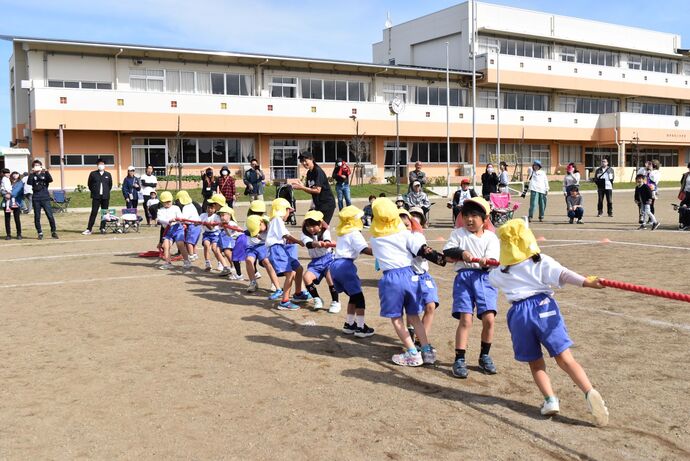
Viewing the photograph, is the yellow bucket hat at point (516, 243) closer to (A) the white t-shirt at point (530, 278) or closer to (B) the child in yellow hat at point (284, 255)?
(A) the white t-shirt at point (530, 278)

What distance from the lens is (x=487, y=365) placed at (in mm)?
5727

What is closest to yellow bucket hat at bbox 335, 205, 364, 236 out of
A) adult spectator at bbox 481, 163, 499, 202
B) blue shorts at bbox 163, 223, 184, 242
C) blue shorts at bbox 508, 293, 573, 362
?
blue shorts at bbox 508, 293, 573, 362

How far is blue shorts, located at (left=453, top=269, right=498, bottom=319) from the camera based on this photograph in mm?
5758

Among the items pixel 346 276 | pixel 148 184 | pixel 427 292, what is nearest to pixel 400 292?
pixel 427 292

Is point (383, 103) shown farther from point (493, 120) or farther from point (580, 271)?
point (580, 271)

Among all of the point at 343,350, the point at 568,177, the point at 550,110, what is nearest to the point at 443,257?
the point at 343,350

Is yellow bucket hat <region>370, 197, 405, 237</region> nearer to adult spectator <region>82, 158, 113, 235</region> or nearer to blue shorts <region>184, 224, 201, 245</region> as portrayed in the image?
blue shorts <region>184, 224, 201, 245</region>

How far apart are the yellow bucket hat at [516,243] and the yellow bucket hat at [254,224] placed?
17.2 ft

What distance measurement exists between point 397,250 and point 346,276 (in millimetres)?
1311

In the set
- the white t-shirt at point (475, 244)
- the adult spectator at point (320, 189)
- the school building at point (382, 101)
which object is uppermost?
the school building at point (382, 101)

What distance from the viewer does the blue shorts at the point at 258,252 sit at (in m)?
9.46

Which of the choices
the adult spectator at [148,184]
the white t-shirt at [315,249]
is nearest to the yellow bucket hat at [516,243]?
the white t-shirt at [315,249]

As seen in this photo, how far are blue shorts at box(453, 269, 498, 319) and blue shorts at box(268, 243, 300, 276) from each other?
3.42m

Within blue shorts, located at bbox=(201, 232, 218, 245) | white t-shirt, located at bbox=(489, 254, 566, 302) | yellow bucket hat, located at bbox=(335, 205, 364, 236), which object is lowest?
blue shorts, located at bbox=(201, 232, 218, 245)
